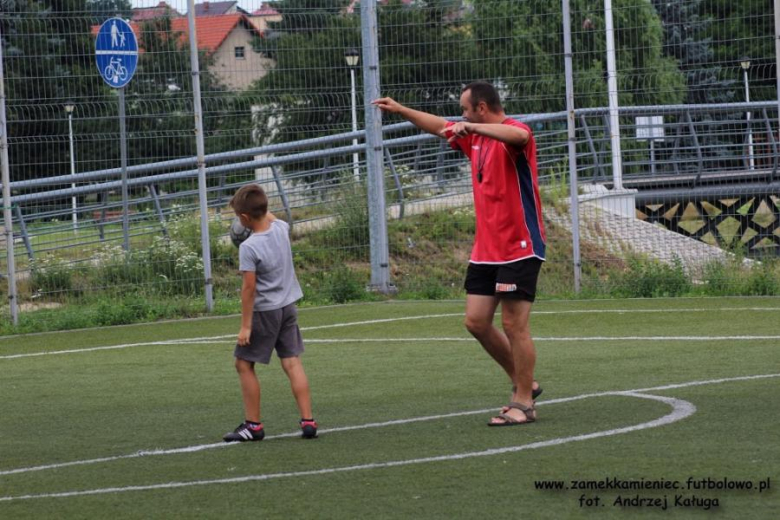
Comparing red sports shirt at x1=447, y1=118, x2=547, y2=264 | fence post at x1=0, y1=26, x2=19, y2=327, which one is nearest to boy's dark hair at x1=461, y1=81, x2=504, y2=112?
red sports shirt at x1=447, y1=118, x2=547, y2=264

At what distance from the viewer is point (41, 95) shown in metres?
15.0

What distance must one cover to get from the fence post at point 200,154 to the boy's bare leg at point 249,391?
7709 millimetres

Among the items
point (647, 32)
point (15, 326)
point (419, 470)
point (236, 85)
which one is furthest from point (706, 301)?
point (419, 470)

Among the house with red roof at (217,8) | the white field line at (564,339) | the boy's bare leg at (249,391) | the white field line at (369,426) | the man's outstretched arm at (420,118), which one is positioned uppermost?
the house with red roof at (217,8)

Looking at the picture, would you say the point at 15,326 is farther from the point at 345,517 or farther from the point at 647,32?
the point at 345,517

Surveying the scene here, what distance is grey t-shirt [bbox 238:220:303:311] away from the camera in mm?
7176

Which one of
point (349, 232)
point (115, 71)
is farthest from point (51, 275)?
point (349, 232)

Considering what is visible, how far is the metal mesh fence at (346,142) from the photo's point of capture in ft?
49.9

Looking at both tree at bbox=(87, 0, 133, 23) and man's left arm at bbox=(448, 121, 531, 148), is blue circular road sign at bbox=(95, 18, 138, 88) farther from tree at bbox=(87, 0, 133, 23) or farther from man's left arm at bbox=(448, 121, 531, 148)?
man's left arm at bbox=(448, 121, 531, 148)

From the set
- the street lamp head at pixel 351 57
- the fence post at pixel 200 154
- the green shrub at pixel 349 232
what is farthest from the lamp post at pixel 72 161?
the street lamp head at pixel 351 57

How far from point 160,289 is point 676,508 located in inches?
432

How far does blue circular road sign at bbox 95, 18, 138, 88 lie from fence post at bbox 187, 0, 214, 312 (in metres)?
0.83

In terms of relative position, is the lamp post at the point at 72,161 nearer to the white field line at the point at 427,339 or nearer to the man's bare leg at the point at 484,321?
the white field line at the point at 427,339

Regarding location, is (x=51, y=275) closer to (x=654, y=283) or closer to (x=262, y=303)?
(x=654, y=283)
